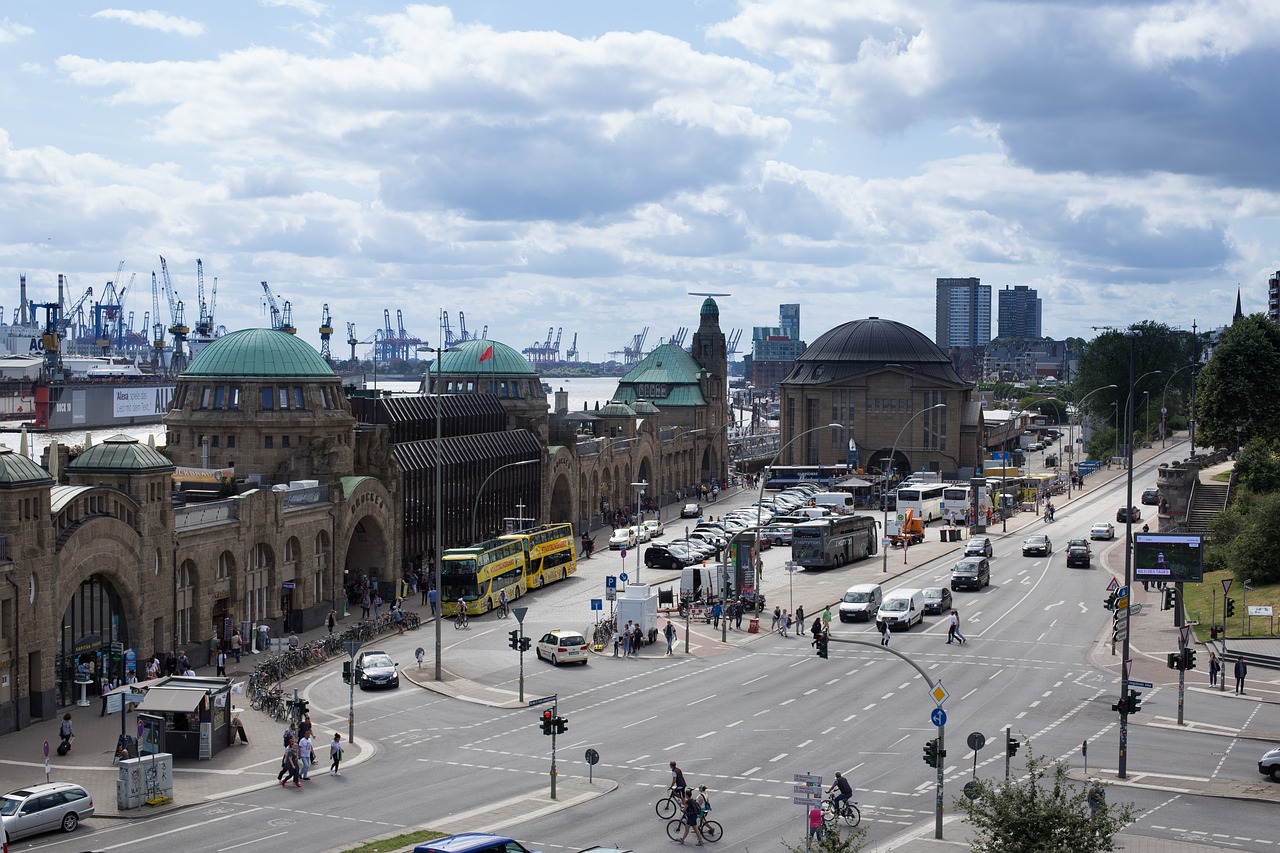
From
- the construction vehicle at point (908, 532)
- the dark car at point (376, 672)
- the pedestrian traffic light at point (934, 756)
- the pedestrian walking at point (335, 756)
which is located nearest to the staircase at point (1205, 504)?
the construction vehicle at point (908, 532)

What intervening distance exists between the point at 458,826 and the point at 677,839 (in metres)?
5.66

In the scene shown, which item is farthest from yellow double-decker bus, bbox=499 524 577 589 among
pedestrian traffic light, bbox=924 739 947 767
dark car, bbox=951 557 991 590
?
pedestrian traffic light, bbox=924 739 947 767

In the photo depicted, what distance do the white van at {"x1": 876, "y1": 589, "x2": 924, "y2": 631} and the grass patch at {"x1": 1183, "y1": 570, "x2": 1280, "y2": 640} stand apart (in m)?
12.9

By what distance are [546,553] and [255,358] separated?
20145 millimetres

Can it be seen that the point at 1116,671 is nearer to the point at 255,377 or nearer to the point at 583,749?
the point at 583,749

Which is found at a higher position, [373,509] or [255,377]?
[255,377]

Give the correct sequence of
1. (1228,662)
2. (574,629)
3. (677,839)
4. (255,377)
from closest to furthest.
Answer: (677,839), (1228,662), (574,629), (255,377)

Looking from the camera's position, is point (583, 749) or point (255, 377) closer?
point (583, 749)

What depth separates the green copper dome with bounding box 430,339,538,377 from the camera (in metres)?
117

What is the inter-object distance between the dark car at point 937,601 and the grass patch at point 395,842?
43.8 meters

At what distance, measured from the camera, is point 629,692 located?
57.6 meters

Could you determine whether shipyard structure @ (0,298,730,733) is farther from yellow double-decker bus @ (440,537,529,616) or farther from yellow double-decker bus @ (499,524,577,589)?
yellow double-decker bus @ (499,524,577,589)

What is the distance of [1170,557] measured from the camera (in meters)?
65.4

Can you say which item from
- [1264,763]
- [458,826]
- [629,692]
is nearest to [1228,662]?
[1264,763]
